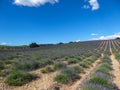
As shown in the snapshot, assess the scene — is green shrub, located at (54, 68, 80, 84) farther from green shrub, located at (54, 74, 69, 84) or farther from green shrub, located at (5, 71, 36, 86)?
green shrub, located at (5, 71, 36, 86)

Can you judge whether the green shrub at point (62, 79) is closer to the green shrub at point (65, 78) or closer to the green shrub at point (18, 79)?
the green shrub at point (65, 78)

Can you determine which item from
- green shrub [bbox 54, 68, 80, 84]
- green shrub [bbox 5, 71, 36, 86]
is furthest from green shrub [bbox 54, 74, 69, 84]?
green shrub [bbox 5, 71, 36, 86]

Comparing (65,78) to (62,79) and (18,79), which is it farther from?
(18,79)

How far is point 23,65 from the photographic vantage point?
14180 millimetres

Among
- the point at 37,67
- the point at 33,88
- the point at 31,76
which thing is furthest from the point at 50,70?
the point at 33,88

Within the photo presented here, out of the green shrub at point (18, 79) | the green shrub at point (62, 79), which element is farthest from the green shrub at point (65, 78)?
the green shrub at point (18, 79)

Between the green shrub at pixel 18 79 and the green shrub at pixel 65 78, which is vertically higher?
the green shrub at pixel 18 79

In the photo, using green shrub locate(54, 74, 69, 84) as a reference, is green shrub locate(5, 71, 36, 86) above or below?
above

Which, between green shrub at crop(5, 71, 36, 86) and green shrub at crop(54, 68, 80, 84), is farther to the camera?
green shrub at crop(54, 68, 80, 84)

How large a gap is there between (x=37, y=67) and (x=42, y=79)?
13.9 feet

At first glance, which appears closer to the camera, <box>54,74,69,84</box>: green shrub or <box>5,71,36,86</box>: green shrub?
<box>5,71,36,86</box>: green shrub

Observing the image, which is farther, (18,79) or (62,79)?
(62,79)

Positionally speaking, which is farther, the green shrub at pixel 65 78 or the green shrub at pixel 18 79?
the green shrub at pixel 65 78

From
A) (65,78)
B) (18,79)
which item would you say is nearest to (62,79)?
(65,78)
